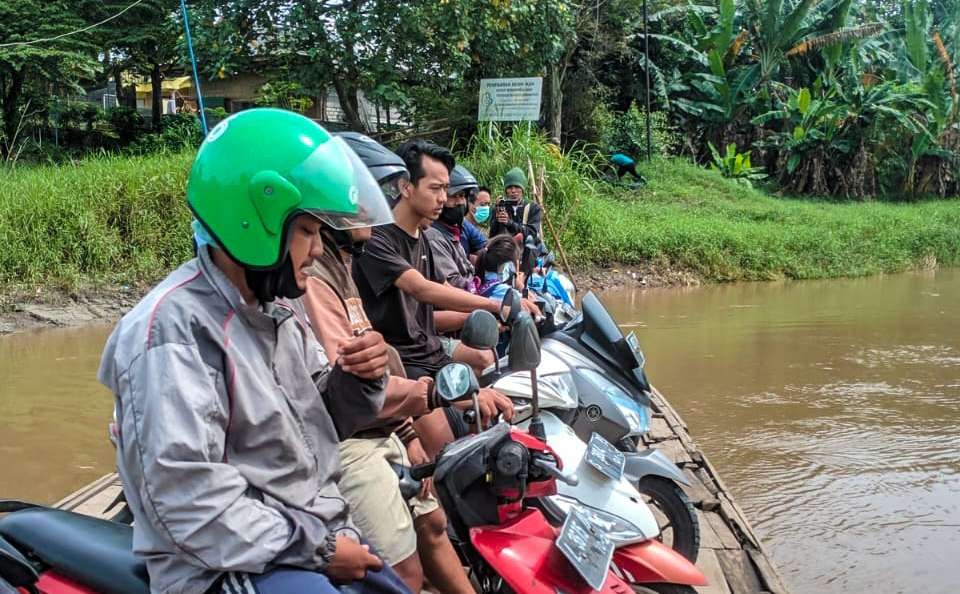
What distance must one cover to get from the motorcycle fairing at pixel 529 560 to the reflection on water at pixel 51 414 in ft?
12.2

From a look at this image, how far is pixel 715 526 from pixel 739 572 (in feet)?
1.33

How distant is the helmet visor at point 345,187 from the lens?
1591mm

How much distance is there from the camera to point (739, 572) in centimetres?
337

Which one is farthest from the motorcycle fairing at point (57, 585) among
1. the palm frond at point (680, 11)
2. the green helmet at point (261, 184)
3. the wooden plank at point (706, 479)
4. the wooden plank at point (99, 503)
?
the palm frond at point (680, 11)

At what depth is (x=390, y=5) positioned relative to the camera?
12805 mm

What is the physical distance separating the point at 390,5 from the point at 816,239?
30.1 feet

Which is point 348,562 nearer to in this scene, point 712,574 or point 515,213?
point 712,574

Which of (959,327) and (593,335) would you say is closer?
(593,335)

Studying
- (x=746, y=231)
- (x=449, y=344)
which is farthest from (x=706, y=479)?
(x=746, y=231)

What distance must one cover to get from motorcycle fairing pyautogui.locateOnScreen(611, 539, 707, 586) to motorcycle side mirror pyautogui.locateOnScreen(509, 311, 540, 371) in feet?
2.44

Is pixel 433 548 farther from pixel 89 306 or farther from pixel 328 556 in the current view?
pixel 89 306

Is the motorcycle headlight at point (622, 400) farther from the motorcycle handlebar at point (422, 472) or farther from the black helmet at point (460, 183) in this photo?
the black helmet at point (460, 183)

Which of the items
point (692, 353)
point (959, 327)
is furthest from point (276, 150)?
point (959, 327)

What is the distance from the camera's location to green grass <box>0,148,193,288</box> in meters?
9.40
